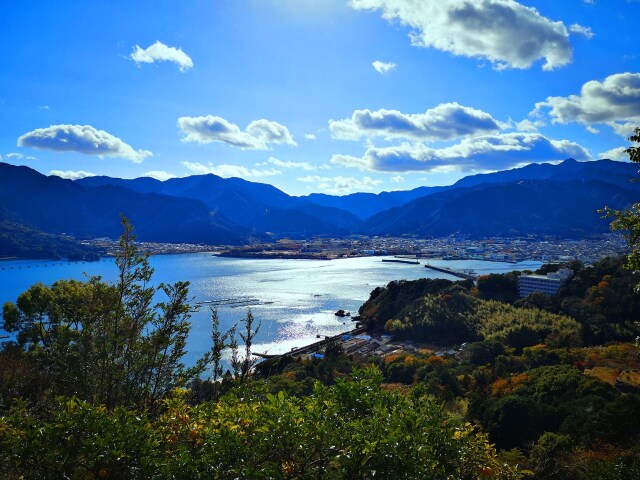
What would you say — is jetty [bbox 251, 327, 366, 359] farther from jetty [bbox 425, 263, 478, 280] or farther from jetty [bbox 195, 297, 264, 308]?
jetty [bbox 425, 263, 478, 280]

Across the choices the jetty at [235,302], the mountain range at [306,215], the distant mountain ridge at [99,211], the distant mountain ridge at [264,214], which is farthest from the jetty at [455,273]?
the distant mountain ridge at [264,214]

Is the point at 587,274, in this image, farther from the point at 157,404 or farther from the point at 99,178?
the point at 99,178

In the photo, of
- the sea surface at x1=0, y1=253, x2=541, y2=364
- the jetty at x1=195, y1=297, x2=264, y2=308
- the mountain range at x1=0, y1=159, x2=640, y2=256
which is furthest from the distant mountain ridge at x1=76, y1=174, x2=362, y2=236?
the jetty at x1=195, y1=297, x2=264, y2=308

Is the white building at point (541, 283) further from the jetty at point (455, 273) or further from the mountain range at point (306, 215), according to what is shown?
the mountain range at point (306, 215)

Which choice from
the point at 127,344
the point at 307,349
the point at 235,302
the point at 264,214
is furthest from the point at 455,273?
the point at 264,214

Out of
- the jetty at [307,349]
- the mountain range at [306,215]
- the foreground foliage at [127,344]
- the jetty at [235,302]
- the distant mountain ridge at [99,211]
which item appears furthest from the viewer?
the mountain range at [306,215]

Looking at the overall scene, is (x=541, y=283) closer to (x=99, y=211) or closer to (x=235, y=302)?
(x=235, y=302)
